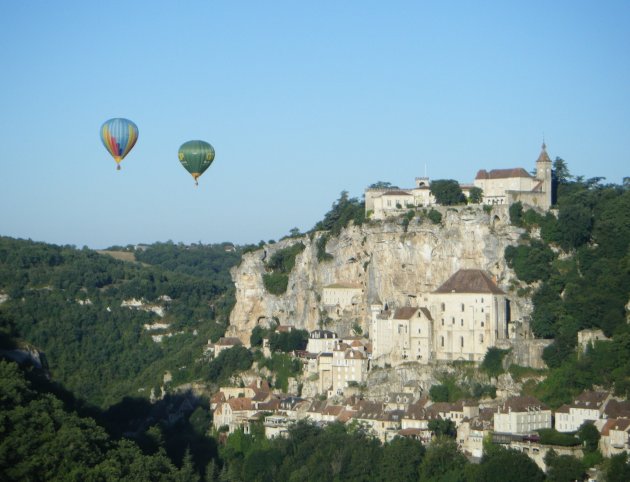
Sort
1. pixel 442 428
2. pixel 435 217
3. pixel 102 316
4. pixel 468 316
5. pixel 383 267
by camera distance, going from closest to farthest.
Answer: pixel 442 428
pixel 468 316
pixel 435 217
pixel 383 267
pixel 102 316

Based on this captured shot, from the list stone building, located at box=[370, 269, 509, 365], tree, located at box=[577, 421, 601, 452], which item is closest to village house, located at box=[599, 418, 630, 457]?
tree, located at box=[577, 421, 601, 452]

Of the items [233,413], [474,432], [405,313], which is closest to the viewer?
[474,432]

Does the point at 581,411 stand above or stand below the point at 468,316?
below

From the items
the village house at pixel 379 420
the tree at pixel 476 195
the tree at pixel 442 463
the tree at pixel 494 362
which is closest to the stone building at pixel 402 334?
the village house at pixel 379 420

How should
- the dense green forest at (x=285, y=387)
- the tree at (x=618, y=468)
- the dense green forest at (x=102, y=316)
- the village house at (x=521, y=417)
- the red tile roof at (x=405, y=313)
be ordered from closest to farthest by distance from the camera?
the dense green forest at (x=285, y=387) < the tree at (x=618, y=468) < the village house at (x=521, y=417) < the red tile roof at (x=405, y=313) < the dense green forest at (x=102, y=316)

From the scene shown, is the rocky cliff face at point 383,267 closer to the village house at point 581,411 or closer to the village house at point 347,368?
the village house at point 347,368

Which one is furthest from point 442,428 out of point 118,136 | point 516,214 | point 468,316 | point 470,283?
point 118,136

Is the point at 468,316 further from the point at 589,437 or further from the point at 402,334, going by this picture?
the point at 589,437
